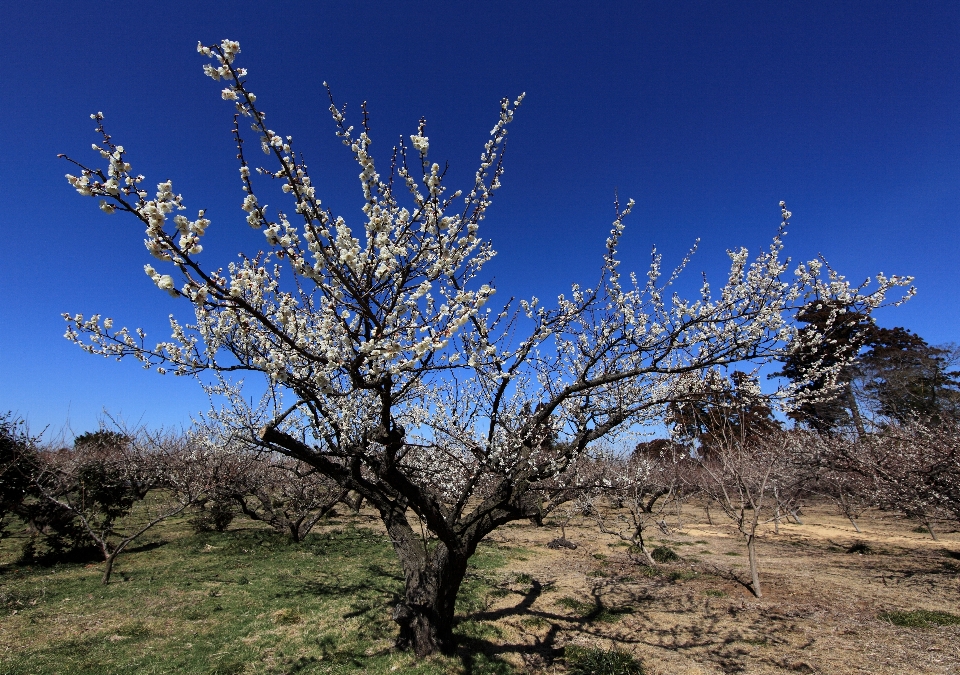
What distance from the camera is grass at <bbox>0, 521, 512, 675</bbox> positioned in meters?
5.79

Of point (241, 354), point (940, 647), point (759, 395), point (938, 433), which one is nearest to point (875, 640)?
point (940, 647)

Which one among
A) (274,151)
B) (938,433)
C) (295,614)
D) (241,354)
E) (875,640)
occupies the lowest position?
(875,640)

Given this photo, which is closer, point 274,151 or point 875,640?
point 274,151

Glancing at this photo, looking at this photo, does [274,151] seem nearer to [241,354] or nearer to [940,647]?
[241,354]

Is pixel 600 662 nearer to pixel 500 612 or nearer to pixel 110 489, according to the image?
pixel 500 612

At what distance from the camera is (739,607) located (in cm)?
850

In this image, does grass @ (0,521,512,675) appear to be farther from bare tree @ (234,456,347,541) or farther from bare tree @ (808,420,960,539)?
bare tree @ (808,420,960,539)

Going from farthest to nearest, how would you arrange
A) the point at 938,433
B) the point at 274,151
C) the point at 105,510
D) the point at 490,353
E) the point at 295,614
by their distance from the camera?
the point at 105,510 < the point at 938,433 < the point at 295,614 < the point at 490,353 < the point at 274,151

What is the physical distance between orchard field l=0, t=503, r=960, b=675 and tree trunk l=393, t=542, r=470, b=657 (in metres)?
0.23

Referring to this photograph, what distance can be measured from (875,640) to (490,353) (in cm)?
783

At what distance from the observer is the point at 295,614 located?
769 cm

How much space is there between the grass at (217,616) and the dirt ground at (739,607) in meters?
1.12

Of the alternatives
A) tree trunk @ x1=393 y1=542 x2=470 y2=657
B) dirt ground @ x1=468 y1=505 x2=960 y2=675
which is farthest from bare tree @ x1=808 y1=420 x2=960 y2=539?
tree trunk @ x1=393 y1=542 x2=470 y2=657

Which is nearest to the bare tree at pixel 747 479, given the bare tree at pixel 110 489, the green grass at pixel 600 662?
the green grass at pixel 600 662
